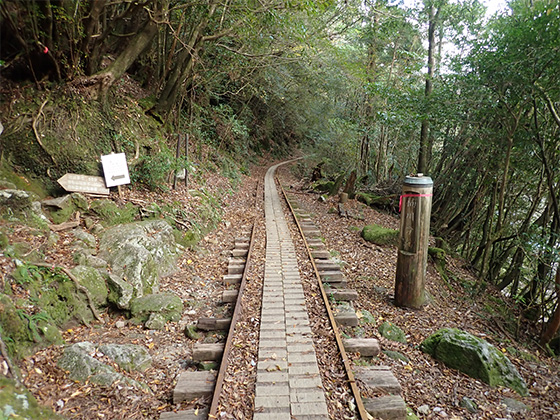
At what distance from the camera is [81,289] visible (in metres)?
4.14

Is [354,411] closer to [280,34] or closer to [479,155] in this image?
[479,155]

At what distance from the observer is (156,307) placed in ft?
15.6

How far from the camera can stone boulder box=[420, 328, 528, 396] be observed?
13.5 ft

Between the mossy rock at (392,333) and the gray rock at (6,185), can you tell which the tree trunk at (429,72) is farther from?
the gray rock at (6,185)

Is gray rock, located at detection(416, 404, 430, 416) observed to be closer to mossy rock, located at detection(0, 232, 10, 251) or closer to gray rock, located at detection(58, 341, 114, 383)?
gray rock, located at detection(58, 341, 114, 383)

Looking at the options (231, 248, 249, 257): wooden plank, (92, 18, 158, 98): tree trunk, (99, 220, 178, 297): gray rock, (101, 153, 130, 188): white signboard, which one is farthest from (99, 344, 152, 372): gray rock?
(92, 18, 158, 98): tree trunk

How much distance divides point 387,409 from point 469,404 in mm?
1332

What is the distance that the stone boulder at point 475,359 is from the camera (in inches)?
162

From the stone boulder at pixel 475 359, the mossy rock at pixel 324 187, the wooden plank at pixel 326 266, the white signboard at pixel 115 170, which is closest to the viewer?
the stone boulder at pixel 475 359

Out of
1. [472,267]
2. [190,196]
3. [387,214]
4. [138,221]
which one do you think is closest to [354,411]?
[138,221]

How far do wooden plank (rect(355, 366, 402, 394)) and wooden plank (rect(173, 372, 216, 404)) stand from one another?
5.46 feet

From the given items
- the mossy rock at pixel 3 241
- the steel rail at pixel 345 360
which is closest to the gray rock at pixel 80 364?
the mossy rock at pixel 3 241

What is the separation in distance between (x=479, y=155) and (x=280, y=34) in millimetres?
7803

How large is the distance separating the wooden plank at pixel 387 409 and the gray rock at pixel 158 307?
3.08 m
